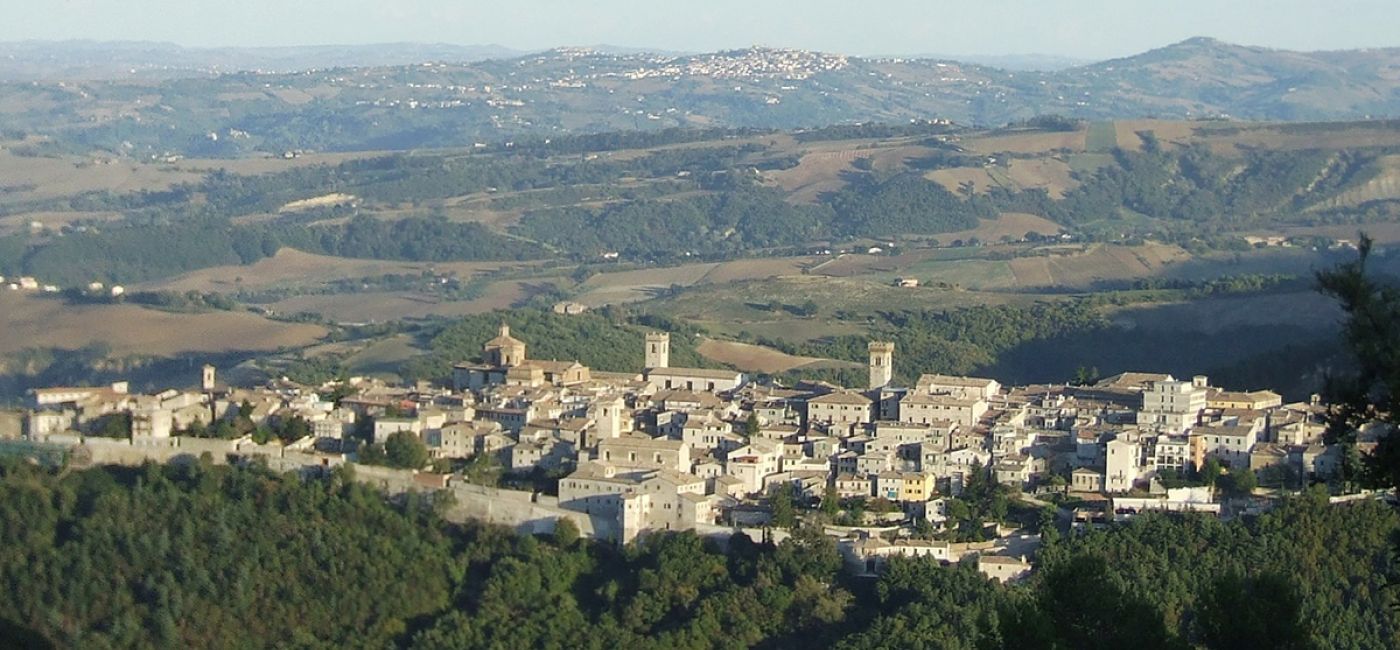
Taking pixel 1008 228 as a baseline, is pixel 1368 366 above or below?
above

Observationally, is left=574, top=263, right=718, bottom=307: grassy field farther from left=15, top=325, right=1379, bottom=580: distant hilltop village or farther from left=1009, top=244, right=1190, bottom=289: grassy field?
left=15, top=325, right=1379, bottom=580: distant hilltop village

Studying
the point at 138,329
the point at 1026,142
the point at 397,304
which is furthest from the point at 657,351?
the point at 1026,142

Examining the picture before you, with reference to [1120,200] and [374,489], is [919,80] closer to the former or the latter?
[1120,200]

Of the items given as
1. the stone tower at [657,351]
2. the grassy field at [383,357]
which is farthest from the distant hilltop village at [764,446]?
the grassy field at [383,357]

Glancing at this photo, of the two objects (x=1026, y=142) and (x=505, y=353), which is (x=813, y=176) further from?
(x=505, y=353)

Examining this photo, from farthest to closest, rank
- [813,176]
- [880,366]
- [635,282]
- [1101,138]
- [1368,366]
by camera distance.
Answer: [1101,138], [813,176], [635,282], [880,366], [1368,366]

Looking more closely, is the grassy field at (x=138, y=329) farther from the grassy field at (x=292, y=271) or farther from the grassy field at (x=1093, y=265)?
the grassy field at (x=1093, y=265)

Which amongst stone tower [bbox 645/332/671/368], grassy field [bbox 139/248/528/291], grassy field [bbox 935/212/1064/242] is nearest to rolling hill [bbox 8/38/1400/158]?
grassy field [bbox 935/212/1064/242]
